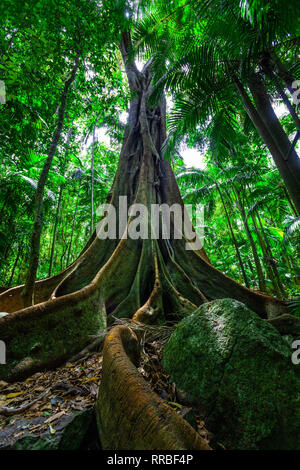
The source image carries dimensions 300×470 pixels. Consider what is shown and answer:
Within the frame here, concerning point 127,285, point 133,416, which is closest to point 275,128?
point 127,285

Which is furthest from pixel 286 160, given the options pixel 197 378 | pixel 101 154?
pixel 101 154

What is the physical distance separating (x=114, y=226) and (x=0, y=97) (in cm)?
256

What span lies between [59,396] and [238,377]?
1256 mm

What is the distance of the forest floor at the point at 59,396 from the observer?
132cm

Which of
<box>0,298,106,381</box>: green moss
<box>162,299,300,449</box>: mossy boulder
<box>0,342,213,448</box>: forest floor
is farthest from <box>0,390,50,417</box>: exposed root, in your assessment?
<box>162,299,300,449</box>: mossy boulder

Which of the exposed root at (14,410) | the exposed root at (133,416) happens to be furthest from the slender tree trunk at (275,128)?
the exposed root at (14,410)

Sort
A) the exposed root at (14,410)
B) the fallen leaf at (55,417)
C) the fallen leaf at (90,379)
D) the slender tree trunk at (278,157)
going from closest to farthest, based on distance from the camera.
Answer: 1. the fallen leaf at (55,417)
2. the exposed root at (14,410)
3. the fallen leaf at (90,379)
4. the slender tree trunk at (278,157)

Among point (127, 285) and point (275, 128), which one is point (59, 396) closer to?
point (127, 285)

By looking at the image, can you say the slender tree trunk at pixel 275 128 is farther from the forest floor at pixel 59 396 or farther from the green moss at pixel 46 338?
the green moss at pixel 46 338

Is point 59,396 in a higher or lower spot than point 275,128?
lower

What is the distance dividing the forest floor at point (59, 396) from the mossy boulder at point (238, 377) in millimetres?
112

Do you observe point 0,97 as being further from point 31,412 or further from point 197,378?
point 197,378

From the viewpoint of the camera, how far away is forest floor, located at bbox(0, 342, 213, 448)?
51.9 inches

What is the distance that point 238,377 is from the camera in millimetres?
1499
